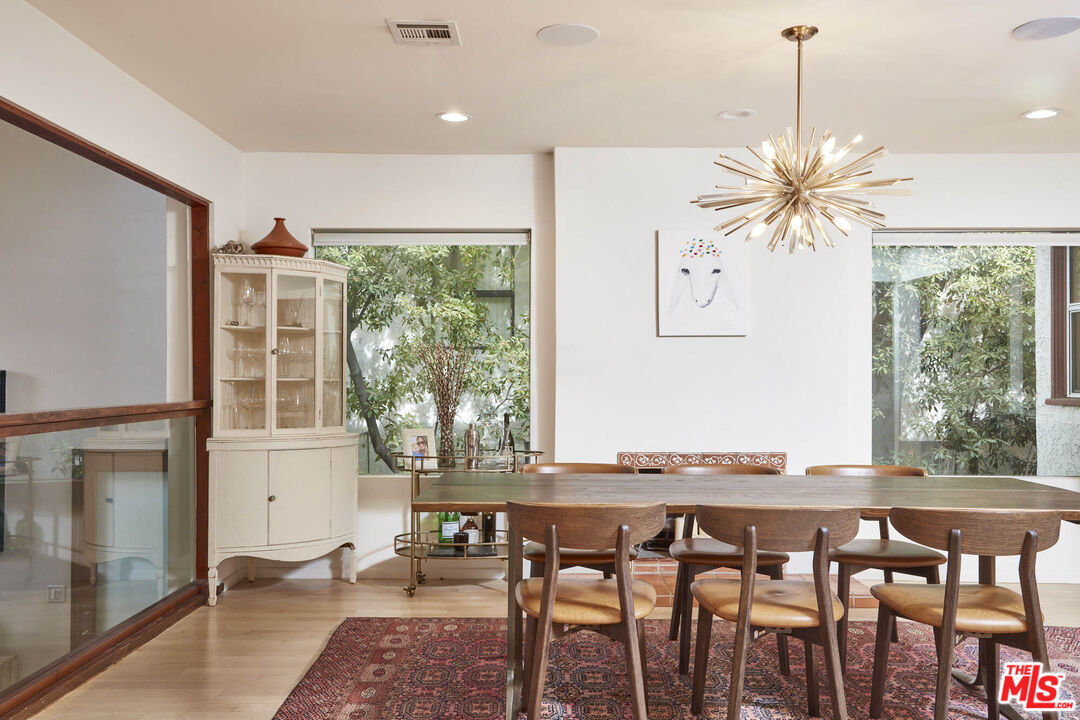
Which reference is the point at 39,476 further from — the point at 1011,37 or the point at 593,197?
the point at 1011,37

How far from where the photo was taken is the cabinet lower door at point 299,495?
436cm

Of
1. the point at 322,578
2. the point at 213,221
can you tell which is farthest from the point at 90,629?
the point at 213,221

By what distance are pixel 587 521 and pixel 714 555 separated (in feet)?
2.85

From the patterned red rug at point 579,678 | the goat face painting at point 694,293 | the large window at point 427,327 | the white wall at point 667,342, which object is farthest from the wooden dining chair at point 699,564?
the large window at point 427,327

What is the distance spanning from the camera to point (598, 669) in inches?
131

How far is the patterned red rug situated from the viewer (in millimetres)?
2926

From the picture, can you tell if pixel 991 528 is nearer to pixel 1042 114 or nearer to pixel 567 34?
pixel 567 34

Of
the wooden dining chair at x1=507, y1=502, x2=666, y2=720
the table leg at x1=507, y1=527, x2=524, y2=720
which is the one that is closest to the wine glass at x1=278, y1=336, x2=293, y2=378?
the table leg at x1=507, y1=527, x2=524, y2=720

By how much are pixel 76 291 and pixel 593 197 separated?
2.83 m

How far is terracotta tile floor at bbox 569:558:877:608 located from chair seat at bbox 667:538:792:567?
43.3 inches

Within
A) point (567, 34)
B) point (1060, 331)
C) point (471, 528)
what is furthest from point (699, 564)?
point (1060, 331)

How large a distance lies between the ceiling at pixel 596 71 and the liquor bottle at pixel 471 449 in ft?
5.62

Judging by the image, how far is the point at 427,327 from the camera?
5102 millimetres

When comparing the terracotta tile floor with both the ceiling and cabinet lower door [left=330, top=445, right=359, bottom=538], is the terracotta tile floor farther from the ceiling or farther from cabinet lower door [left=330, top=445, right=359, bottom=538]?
the ceiling
